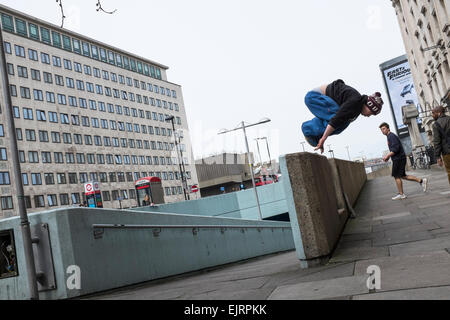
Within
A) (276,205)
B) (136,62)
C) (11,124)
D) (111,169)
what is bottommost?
(276,205)

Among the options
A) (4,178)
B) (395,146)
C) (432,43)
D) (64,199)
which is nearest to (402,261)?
(395,146)

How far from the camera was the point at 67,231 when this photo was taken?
22.0ft

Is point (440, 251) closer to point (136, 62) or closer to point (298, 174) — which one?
point (298, 174)

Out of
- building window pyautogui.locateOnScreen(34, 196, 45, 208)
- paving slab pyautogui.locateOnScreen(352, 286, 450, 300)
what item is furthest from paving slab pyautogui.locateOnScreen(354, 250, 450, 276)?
building window pyautogui.locateOnScreen(34, 196, 45, 208)

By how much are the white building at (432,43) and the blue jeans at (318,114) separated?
72.6ft

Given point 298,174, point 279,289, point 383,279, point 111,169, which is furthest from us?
point 111,169

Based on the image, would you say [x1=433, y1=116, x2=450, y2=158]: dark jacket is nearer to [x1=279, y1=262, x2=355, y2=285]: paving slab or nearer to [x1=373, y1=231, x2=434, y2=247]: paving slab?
[x1=373, y1=231, x2=434, y2=247]: paving slab

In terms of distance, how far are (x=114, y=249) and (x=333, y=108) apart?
18.3 feet

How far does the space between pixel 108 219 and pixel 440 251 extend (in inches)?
211

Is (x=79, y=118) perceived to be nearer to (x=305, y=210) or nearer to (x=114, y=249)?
(x=114, y=249)

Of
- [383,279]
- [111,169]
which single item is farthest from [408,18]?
[111,169]

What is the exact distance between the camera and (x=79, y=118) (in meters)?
64.3

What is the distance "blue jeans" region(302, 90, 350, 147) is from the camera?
308 cm

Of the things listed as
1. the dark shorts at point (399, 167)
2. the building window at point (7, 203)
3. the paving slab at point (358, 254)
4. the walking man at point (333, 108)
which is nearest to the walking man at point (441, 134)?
the dark shorts at point (399, 167)
